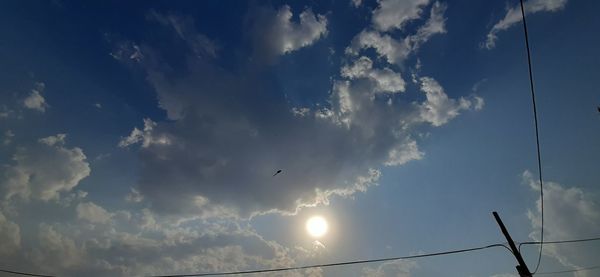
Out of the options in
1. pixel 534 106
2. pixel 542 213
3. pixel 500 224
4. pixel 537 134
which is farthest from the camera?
pixel 542 213

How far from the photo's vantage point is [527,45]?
13062 mm

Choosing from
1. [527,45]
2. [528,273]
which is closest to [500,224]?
[528,273]

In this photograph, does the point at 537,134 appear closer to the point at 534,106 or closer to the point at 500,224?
the point at 534,106

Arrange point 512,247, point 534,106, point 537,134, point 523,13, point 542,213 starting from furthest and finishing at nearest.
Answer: point 542,213 → point 512,247 → point 537,134 → point 534,106 → point 523,13

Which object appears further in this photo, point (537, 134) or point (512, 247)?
point (512, 247)

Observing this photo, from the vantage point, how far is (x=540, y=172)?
60.7 ft

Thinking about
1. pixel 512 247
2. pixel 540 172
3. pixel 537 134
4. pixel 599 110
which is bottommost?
pixel 512 247

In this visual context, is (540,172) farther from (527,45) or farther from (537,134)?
(527,45)

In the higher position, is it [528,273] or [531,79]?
[531,79]

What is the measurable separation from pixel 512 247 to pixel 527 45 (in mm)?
11370

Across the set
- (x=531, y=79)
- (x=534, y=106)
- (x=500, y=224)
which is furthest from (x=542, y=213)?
(x=531, y=79)

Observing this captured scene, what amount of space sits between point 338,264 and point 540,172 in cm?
1315

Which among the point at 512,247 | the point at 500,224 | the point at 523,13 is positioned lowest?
the point at 512,247

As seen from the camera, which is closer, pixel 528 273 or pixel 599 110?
pixel 528 273
